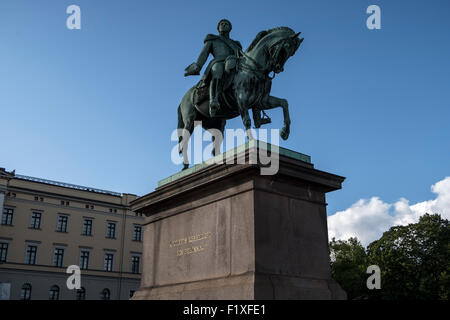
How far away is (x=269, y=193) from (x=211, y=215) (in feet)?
3.90

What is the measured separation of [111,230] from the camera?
59500 millimetres

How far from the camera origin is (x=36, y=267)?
173 ft

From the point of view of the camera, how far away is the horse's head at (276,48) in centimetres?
957

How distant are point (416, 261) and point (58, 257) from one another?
37.7 metres

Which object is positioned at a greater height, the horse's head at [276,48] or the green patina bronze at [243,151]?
the horse's head at [276,48]

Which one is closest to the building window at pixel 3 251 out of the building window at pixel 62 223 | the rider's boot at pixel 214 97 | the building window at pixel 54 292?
the building window at pixel 62 223

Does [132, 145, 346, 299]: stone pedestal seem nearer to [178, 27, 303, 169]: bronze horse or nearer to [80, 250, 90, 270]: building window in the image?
[178, 27, 303, 169]: bronze horse

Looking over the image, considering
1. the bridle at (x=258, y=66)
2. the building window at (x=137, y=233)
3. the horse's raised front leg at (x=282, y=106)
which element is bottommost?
the horse's raised front leg at (x=282, y=106)

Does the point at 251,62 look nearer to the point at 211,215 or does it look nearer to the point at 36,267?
the point at 211,215

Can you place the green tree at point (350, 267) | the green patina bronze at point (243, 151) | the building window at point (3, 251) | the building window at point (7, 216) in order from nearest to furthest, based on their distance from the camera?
1. the green patina bronze at point (243, 151)
2. the green tree at point (350, 267)
3. the building window at point (3, 251)
4. the building window at point (7, 216)

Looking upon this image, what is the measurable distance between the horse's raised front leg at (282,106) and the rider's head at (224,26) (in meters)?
2.08

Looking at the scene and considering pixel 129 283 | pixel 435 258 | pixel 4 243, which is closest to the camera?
pixel 435 258

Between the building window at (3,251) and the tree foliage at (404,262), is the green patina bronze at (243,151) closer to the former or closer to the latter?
the tree foliage at (404,262)
